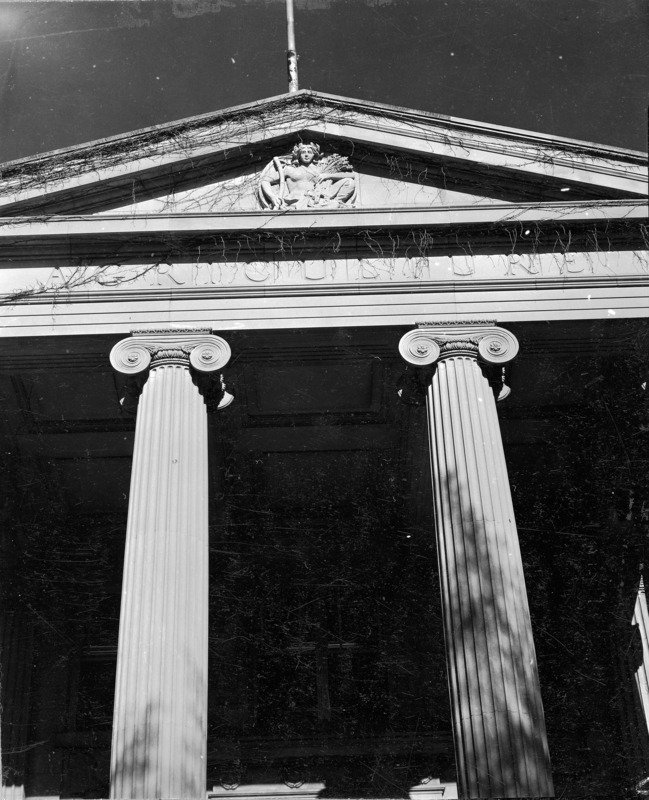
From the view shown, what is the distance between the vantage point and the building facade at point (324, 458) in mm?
11492

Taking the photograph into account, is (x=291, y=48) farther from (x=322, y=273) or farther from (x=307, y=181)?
(x=322, y=273)

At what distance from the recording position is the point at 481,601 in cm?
1108

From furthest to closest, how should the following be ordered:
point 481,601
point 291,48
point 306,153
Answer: point 291,48 → point 306,153 → point 481,601

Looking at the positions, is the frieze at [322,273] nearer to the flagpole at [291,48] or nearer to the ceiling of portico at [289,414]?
the ceiling of portico at [289,414]

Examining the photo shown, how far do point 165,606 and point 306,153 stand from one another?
6791 mm

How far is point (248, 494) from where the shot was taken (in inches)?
738

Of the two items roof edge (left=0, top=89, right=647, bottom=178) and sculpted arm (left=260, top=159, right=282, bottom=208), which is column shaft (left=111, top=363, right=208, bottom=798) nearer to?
sculpted arm (left=260, top=159, right=282, bottom=208)

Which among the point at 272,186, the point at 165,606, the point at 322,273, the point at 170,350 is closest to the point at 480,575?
the point at 165,606

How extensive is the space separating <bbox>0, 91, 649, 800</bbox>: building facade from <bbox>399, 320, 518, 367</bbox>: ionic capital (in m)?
0.04

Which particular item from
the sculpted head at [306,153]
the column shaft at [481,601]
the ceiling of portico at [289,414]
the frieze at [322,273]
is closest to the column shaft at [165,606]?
the frieze at [322,273]

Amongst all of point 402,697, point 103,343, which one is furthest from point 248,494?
point 103,343

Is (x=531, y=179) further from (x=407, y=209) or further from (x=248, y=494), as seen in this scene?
(x=248, y=494)

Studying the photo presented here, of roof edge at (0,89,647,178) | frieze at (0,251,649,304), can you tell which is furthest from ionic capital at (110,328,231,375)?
roof edge at (0,89,647,178)

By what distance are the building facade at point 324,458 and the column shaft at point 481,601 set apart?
0.03 metres
